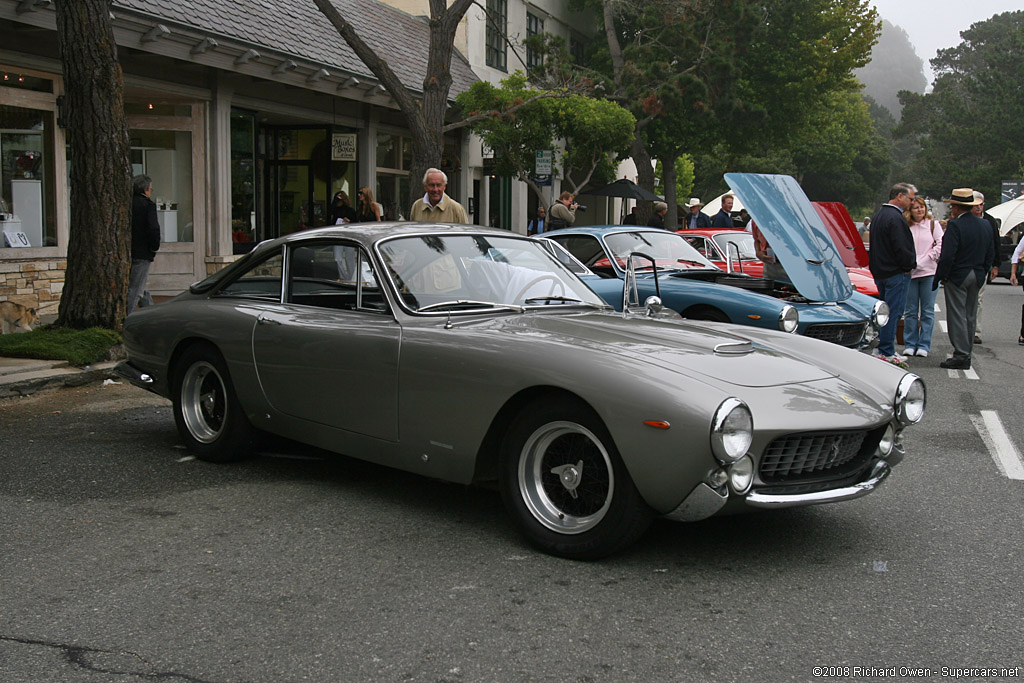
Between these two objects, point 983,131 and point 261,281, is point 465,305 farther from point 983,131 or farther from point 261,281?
point 983,131

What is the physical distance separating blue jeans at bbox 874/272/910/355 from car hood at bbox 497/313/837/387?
19.3 feet

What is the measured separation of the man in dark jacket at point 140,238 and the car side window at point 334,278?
19.4ft

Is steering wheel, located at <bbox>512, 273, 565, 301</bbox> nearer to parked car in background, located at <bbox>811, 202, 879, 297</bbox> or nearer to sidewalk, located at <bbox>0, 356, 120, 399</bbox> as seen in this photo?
sidewalk, located at <bbox>0, 356, 120, 399</bbox>

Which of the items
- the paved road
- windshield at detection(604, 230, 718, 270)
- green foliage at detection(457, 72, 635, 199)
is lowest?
the paved road

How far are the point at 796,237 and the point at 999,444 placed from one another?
3639 millimetres

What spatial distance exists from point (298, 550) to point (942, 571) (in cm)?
261

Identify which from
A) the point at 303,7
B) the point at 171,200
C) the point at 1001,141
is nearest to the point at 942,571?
the point at 171,200

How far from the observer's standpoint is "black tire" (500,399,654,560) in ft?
13.1

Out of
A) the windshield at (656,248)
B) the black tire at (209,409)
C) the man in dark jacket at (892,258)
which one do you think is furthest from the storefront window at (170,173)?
the man in dark jacket at (892,258)

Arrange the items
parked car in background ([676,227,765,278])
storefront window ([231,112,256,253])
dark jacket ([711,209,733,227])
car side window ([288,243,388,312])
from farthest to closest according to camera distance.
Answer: dark jacket ([711,209,733,227])
storefront window ([231,112,256,253])
parked car in background ([676,227,765,278])
car side window ([288,243,388,312])

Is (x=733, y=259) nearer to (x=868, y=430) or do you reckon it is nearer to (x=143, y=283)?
(x=143, y=283)

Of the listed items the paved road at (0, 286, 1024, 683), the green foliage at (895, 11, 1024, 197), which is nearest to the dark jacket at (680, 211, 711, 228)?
the paved road at (0, 286, 1024, 683)

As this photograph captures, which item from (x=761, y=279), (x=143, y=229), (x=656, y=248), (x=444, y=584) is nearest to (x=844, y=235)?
(x=761, y=279)

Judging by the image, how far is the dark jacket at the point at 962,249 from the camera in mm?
10312
